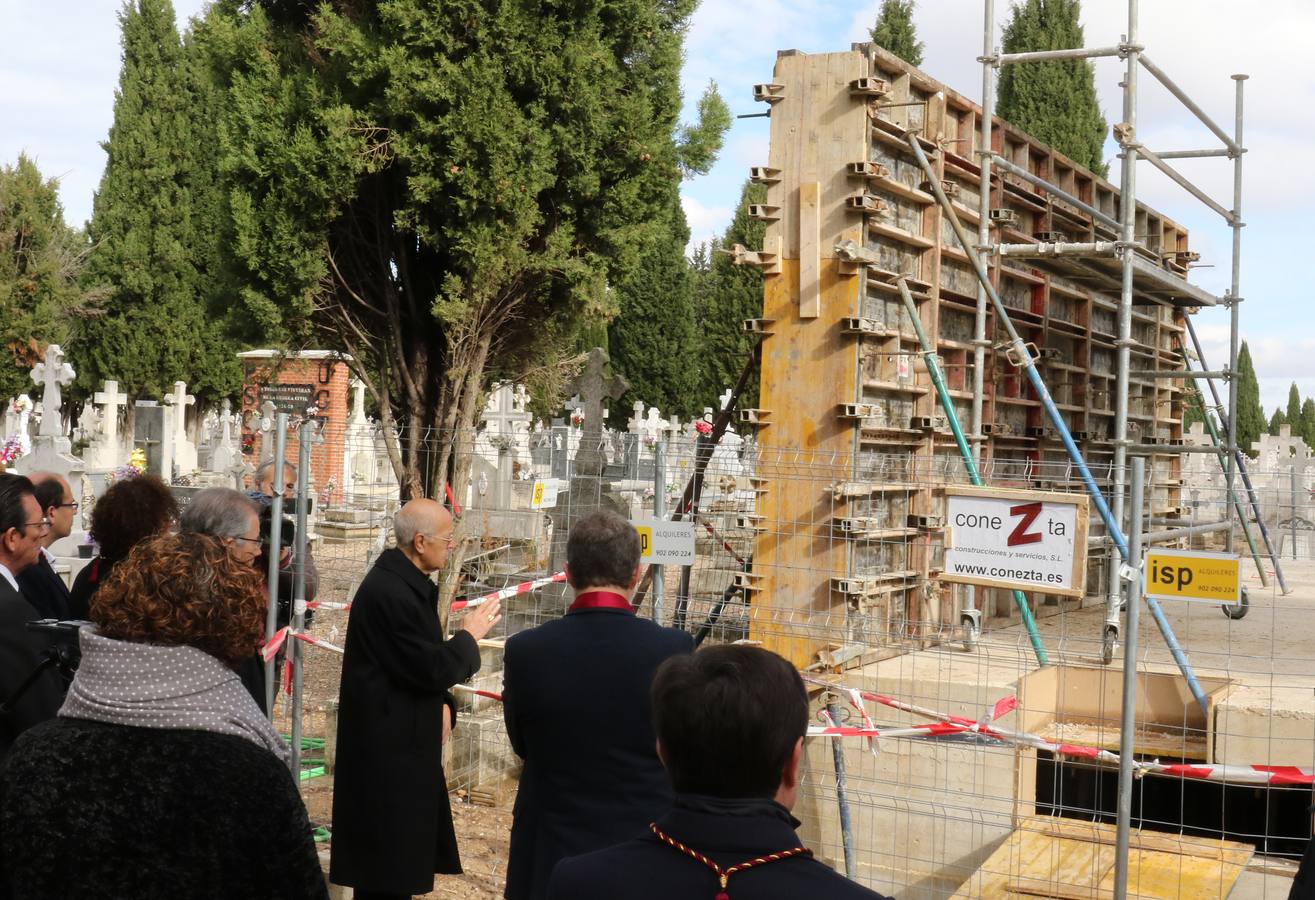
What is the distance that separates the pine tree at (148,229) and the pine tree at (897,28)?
19.1 metres

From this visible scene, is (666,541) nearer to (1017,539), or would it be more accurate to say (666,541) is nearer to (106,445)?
(1017,539)

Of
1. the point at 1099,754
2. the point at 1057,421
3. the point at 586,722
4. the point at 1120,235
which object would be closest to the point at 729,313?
the point at 1120,235

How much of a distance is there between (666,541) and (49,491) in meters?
2.92

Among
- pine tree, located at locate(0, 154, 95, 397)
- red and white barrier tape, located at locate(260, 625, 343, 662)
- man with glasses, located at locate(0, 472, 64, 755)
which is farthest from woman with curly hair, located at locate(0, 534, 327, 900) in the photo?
pine tree, located at locate(0, 154, 95, 397)

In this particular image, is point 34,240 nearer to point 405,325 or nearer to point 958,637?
point 405,325

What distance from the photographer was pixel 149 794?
99.4 inches

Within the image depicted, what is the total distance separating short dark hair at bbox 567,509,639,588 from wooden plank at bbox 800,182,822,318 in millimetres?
4779

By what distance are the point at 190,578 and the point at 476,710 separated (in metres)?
7.03

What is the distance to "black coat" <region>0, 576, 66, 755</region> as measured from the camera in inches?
148

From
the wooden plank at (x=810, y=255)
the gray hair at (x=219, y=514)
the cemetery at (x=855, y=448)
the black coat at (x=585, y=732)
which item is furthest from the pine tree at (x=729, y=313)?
the black coat at (x=585, y=732)

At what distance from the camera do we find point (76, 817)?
2.53 metres

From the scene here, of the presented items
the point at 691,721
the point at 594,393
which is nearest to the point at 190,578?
the point at 691,721

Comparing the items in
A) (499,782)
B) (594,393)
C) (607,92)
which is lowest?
(499,782)

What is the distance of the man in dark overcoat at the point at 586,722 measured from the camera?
3.77m
